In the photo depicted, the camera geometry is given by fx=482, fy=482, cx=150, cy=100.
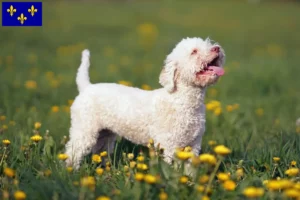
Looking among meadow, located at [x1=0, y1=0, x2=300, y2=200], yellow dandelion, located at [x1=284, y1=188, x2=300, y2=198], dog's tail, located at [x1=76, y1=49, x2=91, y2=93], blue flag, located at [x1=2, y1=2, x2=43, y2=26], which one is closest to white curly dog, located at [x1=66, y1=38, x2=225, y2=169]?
dog's tail, located at [x1=76, y1=49, x2=91, y2=93]

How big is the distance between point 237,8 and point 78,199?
67.7 feet

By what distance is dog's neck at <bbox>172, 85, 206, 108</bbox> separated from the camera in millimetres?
3914

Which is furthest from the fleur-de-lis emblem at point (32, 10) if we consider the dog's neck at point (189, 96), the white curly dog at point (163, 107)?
the dog's neck at point (189, 96)

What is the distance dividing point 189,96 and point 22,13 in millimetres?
3759

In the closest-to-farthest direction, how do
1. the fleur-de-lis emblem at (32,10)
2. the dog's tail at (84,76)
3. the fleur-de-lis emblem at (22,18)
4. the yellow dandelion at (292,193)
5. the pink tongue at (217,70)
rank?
the yellow dandelion at (292,193)
the pink tongue at (217,70)
the dog's tail at (84,76)
the fleur-de-lis emblem at (22,18)
the fleur-de-lis emblem at (32,10)

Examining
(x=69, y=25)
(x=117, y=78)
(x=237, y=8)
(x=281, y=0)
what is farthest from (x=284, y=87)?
(x=281, y=0)

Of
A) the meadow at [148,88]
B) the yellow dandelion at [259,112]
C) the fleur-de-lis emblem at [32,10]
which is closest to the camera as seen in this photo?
the meadow at [148,88]

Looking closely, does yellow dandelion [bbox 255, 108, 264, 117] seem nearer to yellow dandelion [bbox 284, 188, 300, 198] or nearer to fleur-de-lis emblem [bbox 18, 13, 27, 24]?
fleur-de-lis emblem [bbox 18, 13, 27, 24]

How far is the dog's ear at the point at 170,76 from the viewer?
389cm

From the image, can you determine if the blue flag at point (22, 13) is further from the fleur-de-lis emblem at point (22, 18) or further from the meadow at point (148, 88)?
the meadow at point (148, 88)

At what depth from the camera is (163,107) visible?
3982 millimetres

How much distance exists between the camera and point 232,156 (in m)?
4.42

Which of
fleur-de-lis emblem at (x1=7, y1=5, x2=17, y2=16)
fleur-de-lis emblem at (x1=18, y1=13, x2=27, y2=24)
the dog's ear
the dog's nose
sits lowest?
the dog's ear

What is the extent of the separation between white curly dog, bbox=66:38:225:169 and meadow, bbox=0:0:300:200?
0.80 ft
